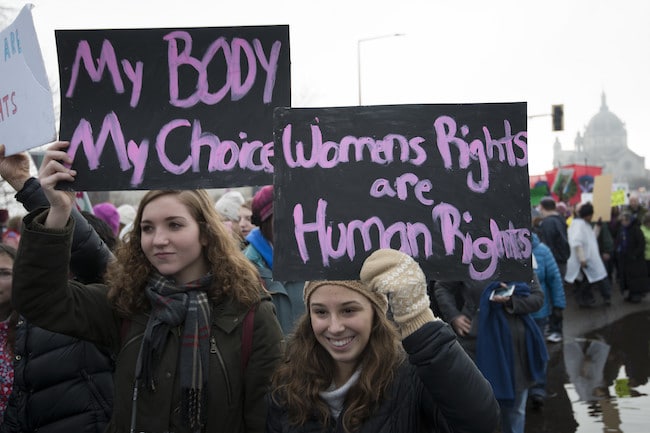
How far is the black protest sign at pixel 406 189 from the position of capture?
2.31 meters

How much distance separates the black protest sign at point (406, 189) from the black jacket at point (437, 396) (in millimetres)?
361

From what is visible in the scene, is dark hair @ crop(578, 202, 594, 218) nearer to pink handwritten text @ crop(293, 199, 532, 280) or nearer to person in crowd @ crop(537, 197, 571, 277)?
person in crowd @ crop(537, 197, 571, 277)

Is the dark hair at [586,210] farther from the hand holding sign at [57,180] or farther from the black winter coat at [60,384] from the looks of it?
the hand holding sign at [57,180]

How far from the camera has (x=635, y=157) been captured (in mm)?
138625

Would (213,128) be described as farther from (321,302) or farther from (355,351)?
(355,351)

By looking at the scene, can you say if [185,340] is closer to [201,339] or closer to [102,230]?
[201,339]

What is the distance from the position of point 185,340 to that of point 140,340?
16 centimetres

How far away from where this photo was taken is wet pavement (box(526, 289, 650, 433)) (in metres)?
6.38

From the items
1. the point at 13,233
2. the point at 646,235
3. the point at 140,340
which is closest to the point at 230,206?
the point at 13,233

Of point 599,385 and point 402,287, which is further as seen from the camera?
point 599,385

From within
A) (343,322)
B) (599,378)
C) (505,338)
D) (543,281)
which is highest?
(343,322)

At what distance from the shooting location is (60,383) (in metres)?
3.06

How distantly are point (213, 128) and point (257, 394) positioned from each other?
3.04 ft

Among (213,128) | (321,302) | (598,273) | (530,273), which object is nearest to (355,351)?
(321,302)
